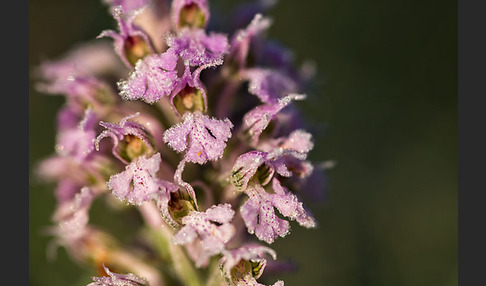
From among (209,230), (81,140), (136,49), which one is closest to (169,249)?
(209,230)

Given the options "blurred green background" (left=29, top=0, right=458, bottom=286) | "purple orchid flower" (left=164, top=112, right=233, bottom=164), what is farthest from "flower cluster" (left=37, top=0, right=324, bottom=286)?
"blurred green background" (left=29, top=0, right=458, bottom=286)

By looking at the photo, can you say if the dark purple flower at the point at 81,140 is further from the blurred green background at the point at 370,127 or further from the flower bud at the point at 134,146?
the blurred green background at the point at 370,127

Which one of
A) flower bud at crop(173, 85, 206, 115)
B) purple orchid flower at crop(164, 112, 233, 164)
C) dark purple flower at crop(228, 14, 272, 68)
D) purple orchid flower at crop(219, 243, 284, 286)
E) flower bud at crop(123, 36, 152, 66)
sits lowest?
purple orchid flower at crop(219, 243, 284, 286)

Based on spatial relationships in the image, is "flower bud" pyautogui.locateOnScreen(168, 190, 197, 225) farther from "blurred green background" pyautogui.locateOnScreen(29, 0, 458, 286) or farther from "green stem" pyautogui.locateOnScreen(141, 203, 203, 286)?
"blurred green background" pyautogui.locateOnScreen(29, 0, 458, 286)

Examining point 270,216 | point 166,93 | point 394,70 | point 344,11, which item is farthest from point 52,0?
point 270,216

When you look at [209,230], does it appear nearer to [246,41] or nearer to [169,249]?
[169,249]
